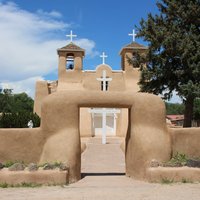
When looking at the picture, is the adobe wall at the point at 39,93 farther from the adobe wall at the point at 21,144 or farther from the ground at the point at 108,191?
the adobe wall at the point at 21,144

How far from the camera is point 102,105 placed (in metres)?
11.9

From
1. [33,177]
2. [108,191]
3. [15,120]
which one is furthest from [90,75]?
[108,191]

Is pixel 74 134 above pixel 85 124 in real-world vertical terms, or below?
below

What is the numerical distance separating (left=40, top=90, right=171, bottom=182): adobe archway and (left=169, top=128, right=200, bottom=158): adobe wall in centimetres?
33

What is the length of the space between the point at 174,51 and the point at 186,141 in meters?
9.33

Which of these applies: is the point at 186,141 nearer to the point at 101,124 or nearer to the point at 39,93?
the point at 39,93

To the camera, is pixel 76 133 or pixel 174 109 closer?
pixel 76 133

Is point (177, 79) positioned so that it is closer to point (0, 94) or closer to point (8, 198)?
point (8, 198)

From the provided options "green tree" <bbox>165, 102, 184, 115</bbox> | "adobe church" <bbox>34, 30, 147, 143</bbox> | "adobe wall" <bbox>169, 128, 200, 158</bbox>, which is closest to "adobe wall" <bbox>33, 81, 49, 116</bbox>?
"adobe church" <bbox>34, 30, 147, 143</bbox>

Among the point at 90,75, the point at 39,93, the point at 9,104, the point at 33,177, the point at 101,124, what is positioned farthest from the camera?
the point at 9,104

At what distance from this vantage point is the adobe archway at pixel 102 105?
37.1 ft

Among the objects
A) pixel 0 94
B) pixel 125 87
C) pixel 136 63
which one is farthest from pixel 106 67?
pixel 0 94

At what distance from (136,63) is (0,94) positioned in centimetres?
4034

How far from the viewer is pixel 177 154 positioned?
11.9 meters
